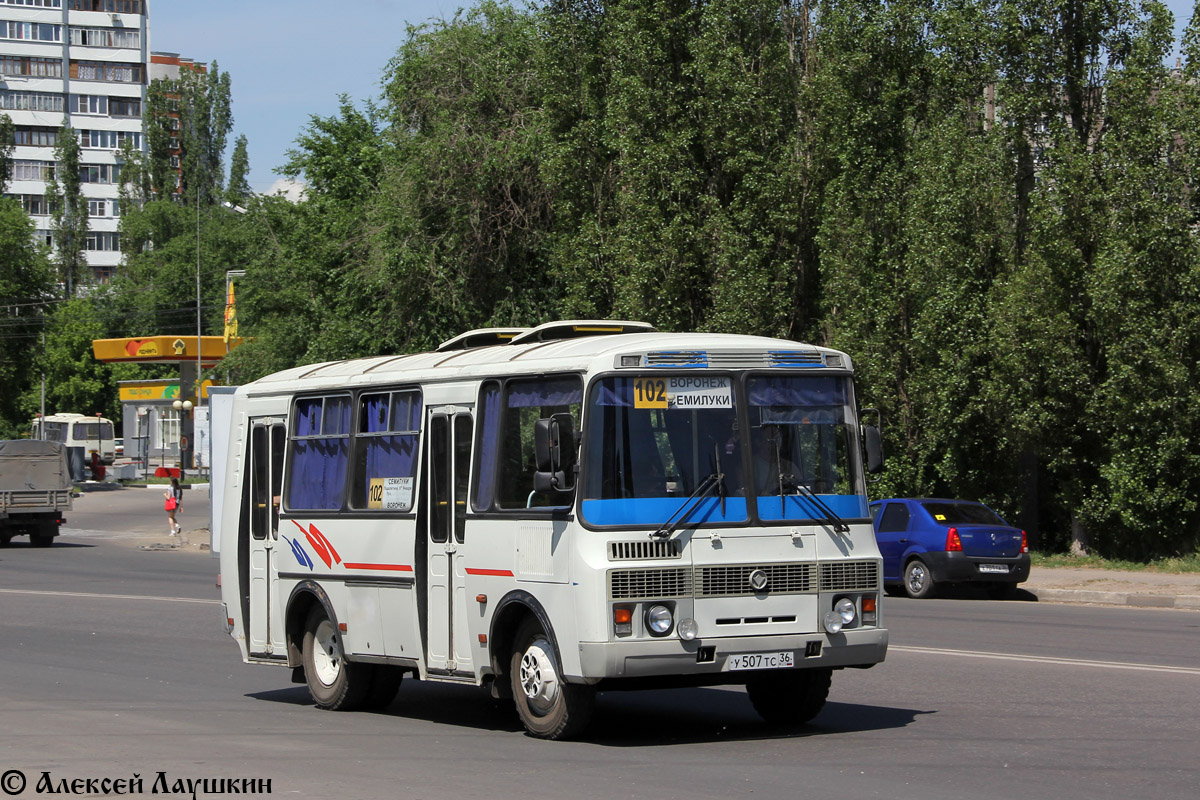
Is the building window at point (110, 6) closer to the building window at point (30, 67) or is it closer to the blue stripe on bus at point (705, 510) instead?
the building window at point (30, 67)

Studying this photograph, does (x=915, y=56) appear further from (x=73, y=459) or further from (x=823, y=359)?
(x=73, y=459)

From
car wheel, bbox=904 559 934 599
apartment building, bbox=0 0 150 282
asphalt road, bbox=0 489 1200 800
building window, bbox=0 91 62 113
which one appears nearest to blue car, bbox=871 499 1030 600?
car wheel, bbox=904 559 934 599

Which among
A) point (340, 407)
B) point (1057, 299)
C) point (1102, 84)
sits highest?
point (1102, 84)

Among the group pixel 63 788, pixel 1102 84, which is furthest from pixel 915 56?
pixel 63 788

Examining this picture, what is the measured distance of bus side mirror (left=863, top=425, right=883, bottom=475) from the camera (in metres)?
10.6

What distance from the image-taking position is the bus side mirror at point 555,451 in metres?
9.71

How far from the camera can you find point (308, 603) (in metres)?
12.9

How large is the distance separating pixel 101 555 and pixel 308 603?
27076 mm

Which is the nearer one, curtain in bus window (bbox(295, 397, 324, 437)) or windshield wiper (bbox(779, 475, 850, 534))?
windshield wiper (bbox(779, 475, 850, 534))

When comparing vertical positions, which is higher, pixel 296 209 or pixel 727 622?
pixel 296 209

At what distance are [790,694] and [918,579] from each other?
13676 millimetres

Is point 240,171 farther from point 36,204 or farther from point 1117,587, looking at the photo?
point 1117,587

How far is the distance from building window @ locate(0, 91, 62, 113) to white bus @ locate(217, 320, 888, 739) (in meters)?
133

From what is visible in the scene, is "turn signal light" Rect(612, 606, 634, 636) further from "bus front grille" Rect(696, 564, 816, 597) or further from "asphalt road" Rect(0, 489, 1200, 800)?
"asphalt road" Rect(0, 489, 1200, 800)
